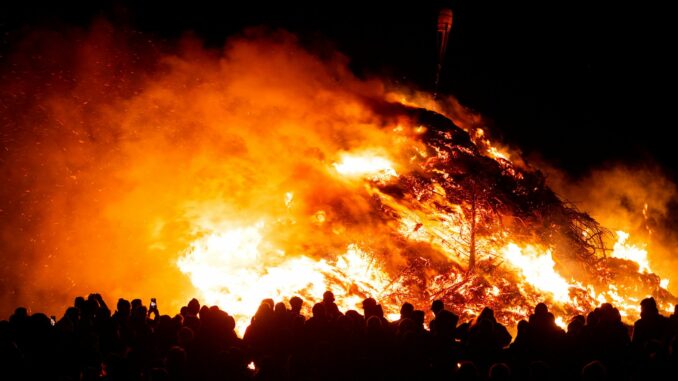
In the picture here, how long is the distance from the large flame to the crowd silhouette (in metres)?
3.50

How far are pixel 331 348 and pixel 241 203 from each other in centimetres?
553

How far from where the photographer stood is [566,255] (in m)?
9.23

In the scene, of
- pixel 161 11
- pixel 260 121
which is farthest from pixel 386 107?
pixel 161 11

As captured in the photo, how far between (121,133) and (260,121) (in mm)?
2893

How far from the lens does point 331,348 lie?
13.1 feet

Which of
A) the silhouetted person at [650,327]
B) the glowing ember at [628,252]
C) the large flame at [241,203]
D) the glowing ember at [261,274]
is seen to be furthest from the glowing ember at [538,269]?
the silhouetted person at [650,327]

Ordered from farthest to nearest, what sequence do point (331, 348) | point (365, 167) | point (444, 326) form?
1. point (365, 167)
2. point (444, 326)
3. point (331, 348)

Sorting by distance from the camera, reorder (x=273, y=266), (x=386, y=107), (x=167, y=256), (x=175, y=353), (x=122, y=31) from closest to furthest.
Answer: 1. (x=175, y=353)
2. (x=273, y=266)
3. (x=167, y=256)
4. (x=122, y=31)
5. (x=386, y=107)

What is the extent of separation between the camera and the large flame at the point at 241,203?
332 inches

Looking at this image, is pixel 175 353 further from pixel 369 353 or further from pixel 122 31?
pixel 122 31

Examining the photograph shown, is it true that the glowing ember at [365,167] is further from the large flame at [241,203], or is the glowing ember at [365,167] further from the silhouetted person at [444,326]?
the silhouetted person at [444,326]

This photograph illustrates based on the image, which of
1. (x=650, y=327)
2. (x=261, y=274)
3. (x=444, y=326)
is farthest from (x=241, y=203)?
(x=650, y=327)

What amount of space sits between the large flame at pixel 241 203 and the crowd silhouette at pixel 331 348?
3.50 m

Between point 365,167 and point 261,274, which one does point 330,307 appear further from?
point 365,167
